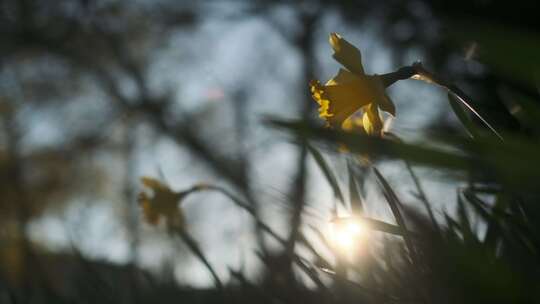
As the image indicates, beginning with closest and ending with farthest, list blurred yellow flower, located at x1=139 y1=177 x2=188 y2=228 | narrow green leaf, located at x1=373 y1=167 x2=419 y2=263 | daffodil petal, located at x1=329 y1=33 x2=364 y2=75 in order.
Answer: narrow green leaf, located at x1=373 y1=167 x2=419 y2=263
daffodil petal, located at x1=329 y1=33 x2=364 y2=75
blurred yellow flower, located at x1=139 y1=177 x2=188 y2=228

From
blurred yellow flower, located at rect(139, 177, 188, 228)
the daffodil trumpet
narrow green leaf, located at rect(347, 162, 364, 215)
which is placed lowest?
blurred yellow flower, located at rect(139, 177, 188, 228)

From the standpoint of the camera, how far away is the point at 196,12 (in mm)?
8680

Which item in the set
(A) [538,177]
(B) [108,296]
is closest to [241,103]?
(B) [108,296]

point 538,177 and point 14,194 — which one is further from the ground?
point 538,177

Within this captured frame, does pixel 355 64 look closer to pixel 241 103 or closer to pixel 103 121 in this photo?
pixel 241 103

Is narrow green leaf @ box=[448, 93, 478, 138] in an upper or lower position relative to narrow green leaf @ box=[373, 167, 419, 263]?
upper

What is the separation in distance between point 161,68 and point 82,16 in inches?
70.4

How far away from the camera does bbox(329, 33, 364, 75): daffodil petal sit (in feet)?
2.16

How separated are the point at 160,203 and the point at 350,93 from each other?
1.72 feet

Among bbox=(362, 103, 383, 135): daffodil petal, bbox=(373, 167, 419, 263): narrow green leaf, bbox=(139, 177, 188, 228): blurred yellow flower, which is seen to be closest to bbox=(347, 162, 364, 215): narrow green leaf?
bbox=(362, 103, 383, 135): daffodil petal

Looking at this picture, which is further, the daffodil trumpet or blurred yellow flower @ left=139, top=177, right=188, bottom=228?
blurred yellow flower @ left=139, top=177, right=188, bottom=228

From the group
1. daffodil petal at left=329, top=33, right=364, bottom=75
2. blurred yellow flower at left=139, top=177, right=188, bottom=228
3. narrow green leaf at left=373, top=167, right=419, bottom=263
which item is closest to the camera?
narrow green leaf at left=373, top=167, right=419, bottom=263

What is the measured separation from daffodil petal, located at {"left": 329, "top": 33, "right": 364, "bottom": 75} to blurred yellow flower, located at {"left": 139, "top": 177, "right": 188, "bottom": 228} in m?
0.51

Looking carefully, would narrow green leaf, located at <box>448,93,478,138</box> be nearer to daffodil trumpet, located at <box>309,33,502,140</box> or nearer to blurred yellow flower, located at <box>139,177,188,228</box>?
daffodil trumpet, located at <box>309,33,502,140</box>
